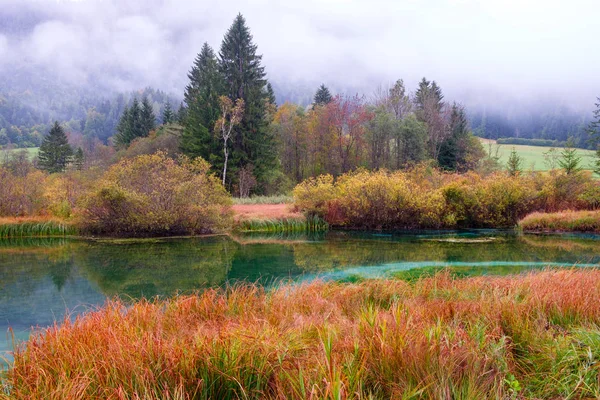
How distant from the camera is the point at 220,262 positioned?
13.8m

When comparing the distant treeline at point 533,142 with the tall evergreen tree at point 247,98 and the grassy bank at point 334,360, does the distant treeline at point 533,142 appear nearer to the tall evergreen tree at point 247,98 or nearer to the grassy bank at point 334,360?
the tall evergreen tree at point 247,98

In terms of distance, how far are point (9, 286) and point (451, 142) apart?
42156 millimetres

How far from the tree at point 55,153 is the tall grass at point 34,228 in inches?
1298

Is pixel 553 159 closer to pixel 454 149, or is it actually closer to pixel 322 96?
pixel 454 149

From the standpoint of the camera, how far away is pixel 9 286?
1059 centimetres

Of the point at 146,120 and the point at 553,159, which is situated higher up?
the point at 146,120

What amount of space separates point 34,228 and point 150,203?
6189 mm

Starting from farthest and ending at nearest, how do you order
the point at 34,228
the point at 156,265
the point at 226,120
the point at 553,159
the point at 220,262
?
the point at 553,159
the point at 226,120
the point at 34,228
the point at 220,262
the point at 156,265

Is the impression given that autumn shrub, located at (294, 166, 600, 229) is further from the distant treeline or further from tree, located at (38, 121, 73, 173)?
the distant treeline

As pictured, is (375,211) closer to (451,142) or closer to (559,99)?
(451,142)

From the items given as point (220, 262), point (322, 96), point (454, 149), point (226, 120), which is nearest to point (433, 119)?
point (454, 149)

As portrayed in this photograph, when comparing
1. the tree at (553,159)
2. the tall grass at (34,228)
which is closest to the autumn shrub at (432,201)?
the tall grass at (34,228)

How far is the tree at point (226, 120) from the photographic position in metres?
35.8

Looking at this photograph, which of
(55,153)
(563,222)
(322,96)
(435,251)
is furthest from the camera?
(322,96)
